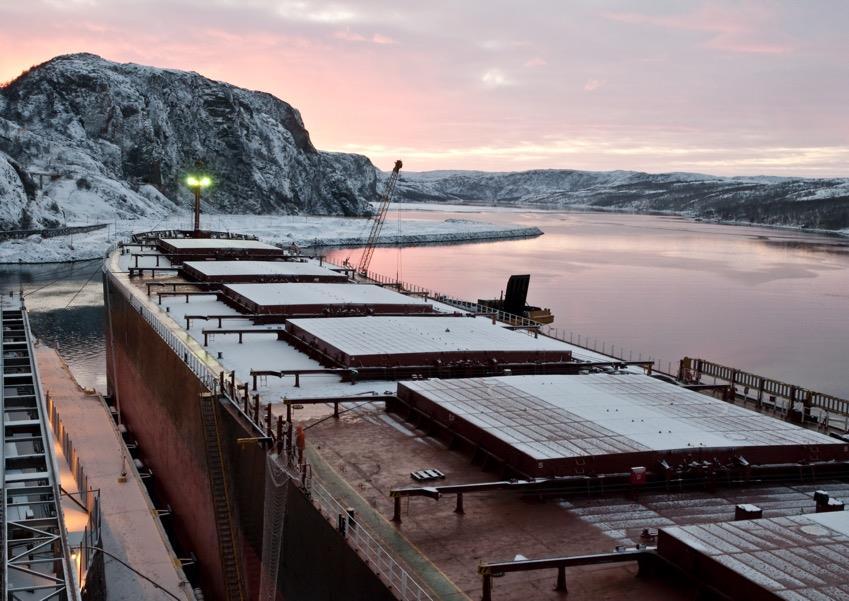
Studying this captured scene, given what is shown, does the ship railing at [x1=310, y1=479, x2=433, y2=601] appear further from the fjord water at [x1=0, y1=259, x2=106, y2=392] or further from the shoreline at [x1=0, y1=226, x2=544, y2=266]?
the shoreline at [x1=0, y1=226, x2=544, y2=266]

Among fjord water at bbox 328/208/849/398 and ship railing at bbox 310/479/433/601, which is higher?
ship railing at bbox 310/479/433/601

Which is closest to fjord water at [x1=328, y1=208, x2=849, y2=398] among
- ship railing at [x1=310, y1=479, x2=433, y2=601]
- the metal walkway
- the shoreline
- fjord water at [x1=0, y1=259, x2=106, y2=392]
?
the shoreline

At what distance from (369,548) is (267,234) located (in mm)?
138125

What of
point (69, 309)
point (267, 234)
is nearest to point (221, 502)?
point (69, 309)

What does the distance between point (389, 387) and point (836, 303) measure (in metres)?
69.6

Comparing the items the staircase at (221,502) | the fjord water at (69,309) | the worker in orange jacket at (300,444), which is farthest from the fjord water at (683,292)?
the worker in orange jacket at (300,444)

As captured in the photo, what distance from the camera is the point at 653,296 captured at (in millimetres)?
83812

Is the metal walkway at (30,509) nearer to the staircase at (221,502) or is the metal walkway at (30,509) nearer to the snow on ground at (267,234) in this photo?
the staircase at (221,502)

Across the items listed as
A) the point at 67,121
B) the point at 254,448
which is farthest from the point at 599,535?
the point at 67,121

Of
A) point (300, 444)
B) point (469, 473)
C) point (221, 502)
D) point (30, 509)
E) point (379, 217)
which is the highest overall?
point (379, 217)

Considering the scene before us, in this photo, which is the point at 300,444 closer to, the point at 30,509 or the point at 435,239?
the point at 30,509

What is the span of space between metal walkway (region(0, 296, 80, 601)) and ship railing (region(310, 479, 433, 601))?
14.8ft

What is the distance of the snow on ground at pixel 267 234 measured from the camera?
105688 millimetres

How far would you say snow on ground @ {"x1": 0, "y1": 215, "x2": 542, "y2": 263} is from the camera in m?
106
